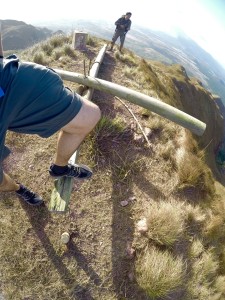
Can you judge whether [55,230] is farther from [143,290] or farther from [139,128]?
[139,128]

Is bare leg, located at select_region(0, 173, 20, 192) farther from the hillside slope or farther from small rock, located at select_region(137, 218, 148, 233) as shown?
small rock, located at select_region(137, 218, 148, 233)

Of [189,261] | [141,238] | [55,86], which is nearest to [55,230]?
[141,238]

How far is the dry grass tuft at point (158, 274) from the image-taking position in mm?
3826

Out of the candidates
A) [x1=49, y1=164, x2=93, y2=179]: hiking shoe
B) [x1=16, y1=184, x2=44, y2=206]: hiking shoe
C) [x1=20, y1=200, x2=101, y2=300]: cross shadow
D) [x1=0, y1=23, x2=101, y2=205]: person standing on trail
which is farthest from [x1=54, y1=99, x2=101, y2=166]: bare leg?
[x1=20, y1=200, x2=101, y2=300]: cross shadow

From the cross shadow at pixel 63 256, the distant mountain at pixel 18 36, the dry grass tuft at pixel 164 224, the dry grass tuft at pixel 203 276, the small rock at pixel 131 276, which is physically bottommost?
the distant mountain at pixel 18 36

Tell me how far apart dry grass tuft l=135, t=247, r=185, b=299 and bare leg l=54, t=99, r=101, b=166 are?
174 centimetres

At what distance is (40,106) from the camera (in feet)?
9.49

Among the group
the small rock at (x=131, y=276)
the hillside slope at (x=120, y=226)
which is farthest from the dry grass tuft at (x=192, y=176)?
the small rock at (x=131, y=276)

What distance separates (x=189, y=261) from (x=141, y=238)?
2.64ft

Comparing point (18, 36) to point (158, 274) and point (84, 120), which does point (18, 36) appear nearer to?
point (84, 120)

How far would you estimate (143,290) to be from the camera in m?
3.96

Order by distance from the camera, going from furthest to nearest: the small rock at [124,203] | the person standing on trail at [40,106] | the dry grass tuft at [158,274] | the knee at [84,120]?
the small rock at [124,203] → the dry grass tuft at [158,274] → the knee at [84,120] → the person standing on trail at [40,106]

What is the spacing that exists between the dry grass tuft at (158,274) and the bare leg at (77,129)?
174 cm

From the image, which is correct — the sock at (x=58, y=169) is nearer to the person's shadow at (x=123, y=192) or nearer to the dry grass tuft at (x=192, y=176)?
the person's shadow at (x=123, y=192)
